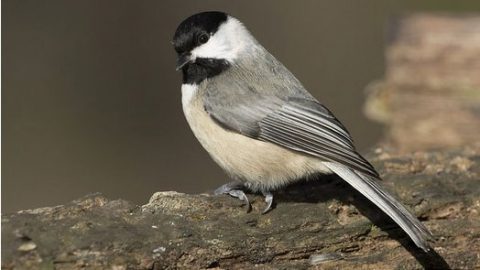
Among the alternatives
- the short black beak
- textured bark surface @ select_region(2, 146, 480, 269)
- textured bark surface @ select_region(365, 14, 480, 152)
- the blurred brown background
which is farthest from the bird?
the blurred brown background

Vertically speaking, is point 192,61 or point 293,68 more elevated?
point 192,61

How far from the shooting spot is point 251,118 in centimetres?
348

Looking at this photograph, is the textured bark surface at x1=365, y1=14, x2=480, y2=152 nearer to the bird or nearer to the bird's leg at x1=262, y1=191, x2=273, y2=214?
the bird

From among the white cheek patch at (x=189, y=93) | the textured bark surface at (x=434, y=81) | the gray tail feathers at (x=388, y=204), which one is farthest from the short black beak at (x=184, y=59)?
the textured bark surface at (x=434, y=81)

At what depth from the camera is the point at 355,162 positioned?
321cm

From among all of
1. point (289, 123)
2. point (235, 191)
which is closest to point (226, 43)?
point (289, 123)

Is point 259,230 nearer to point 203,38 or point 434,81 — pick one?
point 203,38

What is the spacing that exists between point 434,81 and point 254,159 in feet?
5.73

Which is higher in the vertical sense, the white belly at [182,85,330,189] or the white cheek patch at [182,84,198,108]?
the white cheek patch at [182,84,198,108]

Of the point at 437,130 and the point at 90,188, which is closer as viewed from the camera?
the point at 437,130

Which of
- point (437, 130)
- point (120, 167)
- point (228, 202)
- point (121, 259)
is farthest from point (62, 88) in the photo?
point (121, 259)

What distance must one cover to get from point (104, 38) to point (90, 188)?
5.29 feet

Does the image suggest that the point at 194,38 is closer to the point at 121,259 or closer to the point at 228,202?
the point at 228,202

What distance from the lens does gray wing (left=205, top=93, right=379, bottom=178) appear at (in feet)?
11.0
